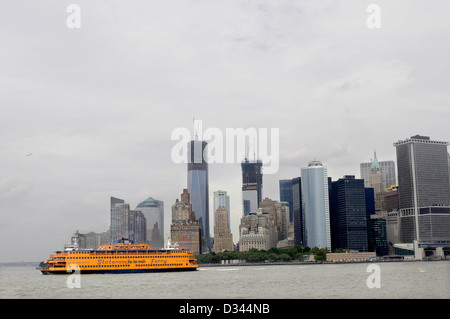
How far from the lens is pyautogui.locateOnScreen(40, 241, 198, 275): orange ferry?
116 m

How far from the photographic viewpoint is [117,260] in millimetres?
118500

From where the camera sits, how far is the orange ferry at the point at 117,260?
116250 mm
